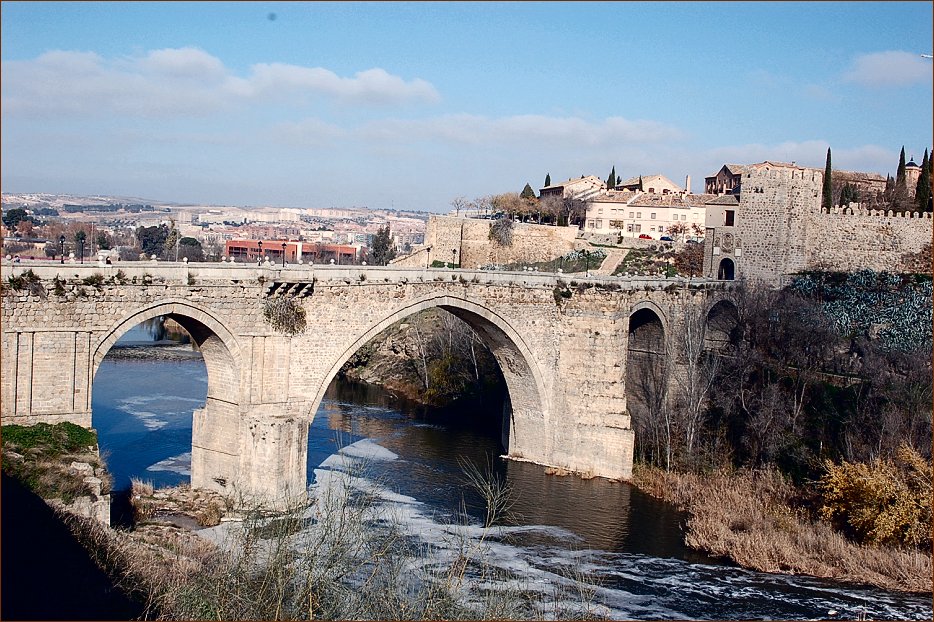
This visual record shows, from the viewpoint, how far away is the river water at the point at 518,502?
1298cm

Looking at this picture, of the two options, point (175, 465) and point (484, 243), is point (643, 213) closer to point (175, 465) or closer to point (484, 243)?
point (484, 243)

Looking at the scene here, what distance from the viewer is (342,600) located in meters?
7.73

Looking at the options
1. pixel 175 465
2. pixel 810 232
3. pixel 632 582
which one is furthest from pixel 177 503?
pixel 810 232

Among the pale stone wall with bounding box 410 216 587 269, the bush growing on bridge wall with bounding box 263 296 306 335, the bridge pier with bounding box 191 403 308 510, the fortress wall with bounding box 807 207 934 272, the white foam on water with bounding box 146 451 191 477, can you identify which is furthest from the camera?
the pale stone wall with bounding box 410 216 587 269

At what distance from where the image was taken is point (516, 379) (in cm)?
2095

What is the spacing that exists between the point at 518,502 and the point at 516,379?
12.7 ft

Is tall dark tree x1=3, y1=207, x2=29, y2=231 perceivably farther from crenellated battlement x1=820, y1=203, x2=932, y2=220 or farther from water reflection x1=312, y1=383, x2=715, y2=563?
crenellated battlement x1=820, y1=203, x2=932, y2=220

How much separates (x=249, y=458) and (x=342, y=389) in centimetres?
1332

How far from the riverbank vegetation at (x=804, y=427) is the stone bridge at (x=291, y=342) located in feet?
5.53

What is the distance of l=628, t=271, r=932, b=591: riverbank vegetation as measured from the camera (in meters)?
14.5

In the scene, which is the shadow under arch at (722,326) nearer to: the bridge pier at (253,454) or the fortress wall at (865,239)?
the fortress wall at (865,239)

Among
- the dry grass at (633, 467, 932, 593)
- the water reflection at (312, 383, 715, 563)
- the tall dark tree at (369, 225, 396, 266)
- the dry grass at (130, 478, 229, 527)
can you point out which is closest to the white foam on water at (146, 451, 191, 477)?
the dry grass at (130, 478, 229, 527)

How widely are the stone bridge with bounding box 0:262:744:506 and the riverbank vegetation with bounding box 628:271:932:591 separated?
1.69 meters

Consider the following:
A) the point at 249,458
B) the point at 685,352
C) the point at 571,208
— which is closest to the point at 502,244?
the point at 571,208
